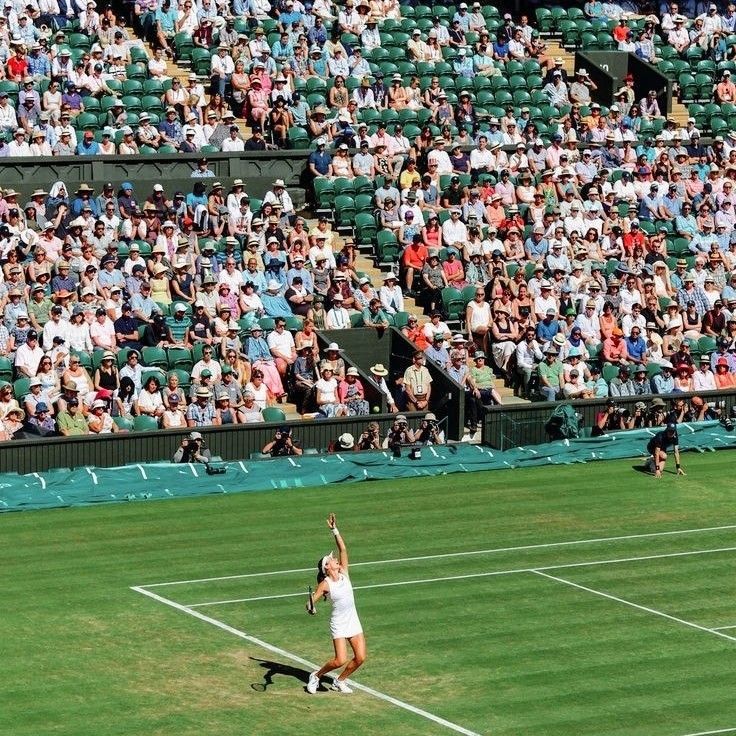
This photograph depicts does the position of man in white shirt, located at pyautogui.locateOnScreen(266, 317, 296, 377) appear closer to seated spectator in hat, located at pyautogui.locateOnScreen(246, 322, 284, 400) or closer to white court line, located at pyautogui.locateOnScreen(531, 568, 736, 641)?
seated spectator in hat, located at pyautogui.locateOnScreen(246, 322, 284, 400)

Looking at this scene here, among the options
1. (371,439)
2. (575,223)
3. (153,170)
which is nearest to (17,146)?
(153,170)

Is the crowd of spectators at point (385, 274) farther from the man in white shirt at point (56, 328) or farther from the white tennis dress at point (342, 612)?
the white tennis dress at point (342, 612)

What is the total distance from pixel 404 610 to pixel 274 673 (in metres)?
3.17

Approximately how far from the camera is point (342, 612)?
19484mm

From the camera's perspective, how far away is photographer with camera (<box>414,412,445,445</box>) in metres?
31.7

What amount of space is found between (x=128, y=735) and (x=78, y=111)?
71.4 ft

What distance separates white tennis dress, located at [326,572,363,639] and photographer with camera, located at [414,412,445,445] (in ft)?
40.0

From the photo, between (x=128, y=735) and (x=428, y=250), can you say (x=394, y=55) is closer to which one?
(x=428, y=250)

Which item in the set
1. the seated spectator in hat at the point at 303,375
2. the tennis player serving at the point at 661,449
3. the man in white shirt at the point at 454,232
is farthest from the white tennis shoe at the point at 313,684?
the man in white shirt at the point at 454,232

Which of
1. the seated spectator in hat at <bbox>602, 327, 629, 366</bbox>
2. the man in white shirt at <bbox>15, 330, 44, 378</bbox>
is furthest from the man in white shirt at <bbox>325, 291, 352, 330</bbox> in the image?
the man in white shirt at <bbox>15, 330, 44, 378</bbox>

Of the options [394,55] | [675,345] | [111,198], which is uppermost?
[394,55]

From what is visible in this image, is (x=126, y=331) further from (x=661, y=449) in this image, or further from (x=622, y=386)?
(x=661, y=449)

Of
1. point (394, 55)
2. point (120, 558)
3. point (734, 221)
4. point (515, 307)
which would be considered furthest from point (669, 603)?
point (394, 55)

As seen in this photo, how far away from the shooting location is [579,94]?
147 ft
